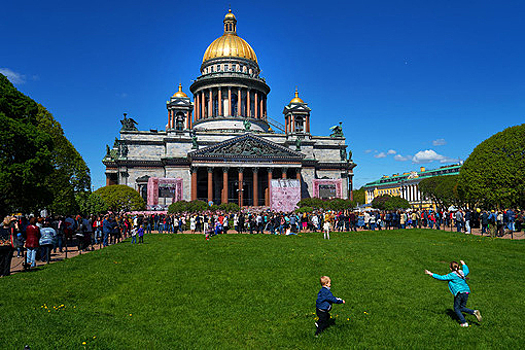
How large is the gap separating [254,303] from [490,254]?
43.1 ft

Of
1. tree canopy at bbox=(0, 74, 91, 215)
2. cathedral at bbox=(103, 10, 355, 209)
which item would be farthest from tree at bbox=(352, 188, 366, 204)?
Result: tree canopy at bbox=(0, 74, 91, 215)

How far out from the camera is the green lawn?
8469 mm

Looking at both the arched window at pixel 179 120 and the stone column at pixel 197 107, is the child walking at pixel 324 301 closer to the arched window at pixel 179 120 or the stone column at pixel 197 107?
the arched window at pixel 179 120

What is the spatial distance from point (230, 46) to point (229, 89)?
34.4 ft

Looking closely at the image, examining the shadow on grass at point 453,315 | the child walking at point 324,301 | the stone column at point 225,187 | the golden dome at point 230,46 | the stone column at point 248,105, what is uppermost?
the golden dome at point 230,46

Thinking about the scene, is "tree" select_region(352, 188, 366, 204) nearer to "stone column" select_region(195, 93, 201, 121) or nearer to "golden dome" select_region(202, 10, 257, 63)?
"golden dome" select_region(202, 10, 257, 63)

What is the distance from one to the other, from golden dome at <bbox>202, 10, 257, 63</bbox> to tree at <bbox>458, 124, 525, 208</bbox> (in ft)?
171

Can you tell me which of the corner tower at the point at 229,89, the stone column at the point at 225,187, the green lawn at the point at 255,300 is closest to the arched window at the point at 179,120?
the corner tower at the point at 229,89

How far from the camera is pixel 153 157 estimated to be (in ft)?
210

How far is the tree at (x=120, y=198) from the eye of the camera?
162 feet

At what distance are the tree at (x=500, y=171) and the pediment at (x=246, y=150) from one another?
26202mm

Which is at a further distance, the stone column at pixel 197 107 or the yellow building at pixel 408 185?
the yellow building at pixel 408 185

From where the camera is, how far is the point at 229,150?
58125mm

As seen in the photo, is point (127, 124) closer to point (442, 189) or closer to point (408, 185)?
point (442, 189)
